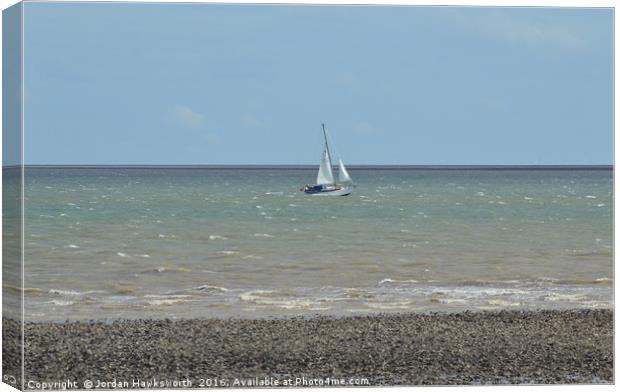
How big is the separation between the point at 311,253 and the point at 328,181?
4.33 ft

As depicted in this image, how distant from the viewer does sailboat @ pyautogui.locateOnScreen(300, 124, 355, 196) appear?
22.5 m

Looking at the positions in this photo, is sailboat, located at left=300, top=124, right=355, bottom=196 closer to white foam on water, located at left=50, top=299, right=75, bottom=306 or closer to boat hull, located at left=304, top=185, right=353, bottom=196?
boat hull, located at left=304, top=185, right=353, bottom=196

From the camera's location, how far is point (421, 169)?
77.9ft

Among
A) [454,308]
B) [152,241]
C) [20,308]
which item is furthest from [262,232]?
[20,308]

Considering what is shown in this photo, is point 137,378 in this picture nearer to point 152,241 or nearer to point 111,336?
point 111,336

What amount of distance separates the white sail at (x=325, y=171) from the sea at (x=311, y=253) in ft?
0.93

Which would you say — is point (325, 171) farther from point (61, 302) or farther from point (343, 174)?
point (61, 302)

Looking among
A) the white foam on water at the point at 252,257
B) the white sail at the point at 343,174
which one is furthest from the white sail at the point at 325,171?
the white foam on water at the point at 252,257

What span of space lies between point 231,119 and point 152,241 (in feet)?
7.96

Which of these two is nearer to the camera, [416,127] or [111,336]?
[111,336]

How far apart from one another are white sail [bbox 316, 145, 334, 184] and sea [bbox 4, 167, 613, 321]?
11.2 inches

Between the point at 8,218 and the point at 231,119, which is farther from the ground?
the point at 231,119

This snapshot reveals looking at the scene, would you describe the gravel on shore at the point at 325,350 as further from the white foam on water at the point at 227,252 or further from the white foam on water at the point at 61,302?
the white foam on water at the point at 227,252

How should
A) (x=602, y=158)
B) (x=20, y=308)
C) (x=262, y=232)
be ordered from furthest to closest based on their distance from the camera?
(x=262, y=232)
(x=602, y=158)
(x=20, y=308)
